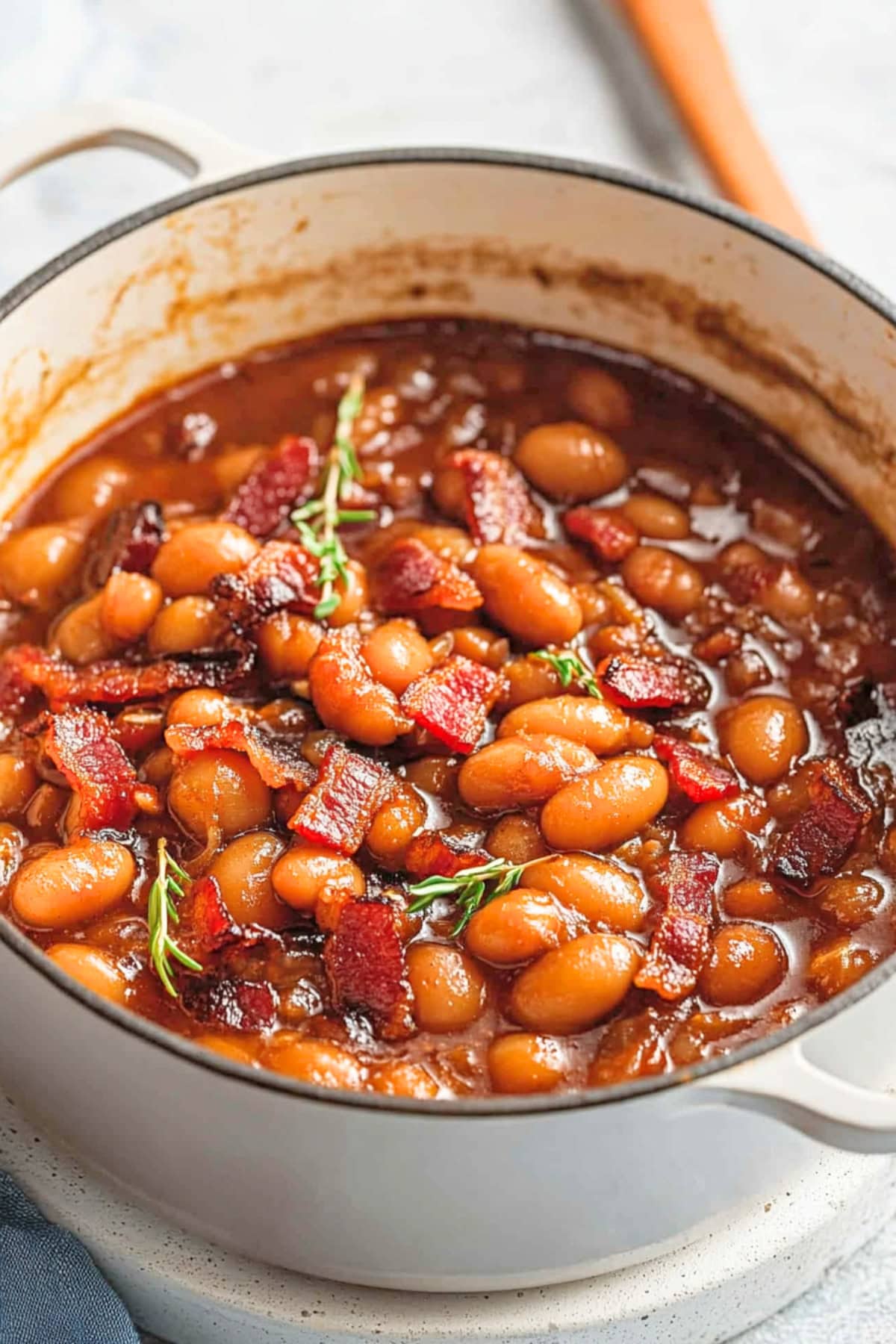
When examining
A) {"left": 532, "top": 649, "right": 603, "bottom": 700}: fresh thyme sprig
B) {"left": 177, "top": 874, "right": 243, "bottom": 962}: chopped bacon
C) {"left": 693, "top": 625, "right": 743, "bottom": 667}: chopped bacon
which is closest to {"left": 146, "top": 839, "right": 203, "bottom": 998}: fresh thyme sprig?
{"left": 177, "top": 874, "right": 243, "bottom": 962}: chopped bacon

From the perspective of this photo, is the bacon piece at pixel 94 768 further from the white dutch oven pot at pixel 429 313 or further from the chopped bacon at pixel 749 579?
the chopped bacon at pixel 749 579

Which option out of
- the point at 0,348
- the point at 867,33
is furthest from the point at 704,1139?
the point at 867,33

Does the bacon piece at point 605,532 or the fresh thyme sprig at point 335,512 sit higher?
the bacon piece at point 605,532

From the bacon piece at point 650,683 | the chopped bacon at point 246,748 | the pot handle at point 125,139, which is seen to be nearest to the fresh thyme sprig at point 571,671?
the bacon piece at point 650,683

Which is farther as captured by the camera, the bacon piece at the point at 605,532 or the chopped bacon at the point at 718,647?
the bacon piece at the point at 605,532

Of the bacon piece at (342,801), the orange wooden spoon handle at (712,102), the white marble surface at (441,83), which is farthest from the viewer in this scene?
the white marble surface at (441,83)

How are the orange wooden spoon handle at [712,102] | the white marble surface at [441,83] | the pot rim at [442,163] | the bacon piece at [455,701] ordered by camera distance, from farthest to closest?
the white marble surface at [441,83]
the orange wooden spoon handle at [712,102]
the bacon piece at [455,701]
the pot rim at [442,163]

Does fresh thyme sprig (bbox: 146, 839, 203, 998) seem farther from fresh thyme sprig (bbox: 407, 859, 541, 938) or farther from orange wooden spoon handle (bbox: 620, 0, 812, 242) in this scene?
orange wooden spoon handle (bbox: 620, 0, 812, 242)
